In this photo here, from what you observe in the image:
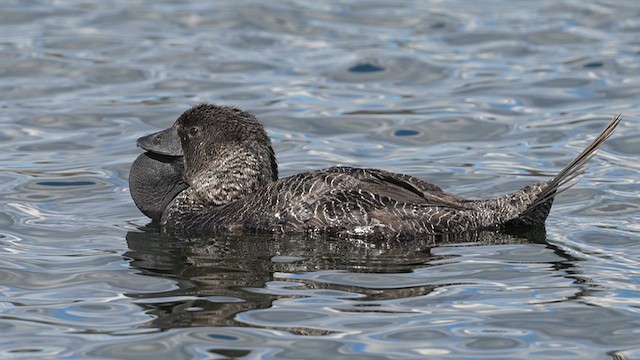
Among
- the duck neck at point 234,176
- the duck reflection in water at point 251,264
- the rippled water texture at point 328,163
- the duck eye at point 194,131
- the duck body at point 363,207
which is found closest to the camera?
the rippled water texture at point 328,163

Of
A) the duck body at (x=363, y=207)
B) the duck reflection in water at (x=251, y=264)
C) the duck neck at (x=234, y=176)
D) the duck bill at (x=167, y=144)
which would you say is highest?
the duck bill at (x=167, y=144)

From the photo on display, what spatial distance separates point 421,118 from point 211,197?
180 inches

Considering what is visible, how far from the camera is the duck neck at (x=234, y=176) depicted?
10398 millimetres

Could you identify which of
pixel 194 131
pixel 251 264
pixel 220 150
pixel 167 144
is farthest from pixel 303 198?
pixel 167 144

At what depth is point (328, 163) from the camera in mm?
12938

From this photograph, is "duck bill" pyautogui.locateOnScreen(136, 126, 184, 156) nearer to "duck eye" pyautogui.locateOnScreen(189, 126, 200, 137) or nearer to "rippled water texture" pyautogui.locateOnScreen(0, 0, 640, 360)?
"duck eye" pyautogui.locateOnScreen(189, 126, 200, 137)

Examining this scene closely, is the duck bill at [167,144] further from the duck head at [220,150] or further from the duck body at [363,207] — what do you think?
the duck body at [363,207]

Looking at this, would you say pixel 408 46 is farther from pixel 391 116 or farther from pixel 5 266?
pixel 5 266

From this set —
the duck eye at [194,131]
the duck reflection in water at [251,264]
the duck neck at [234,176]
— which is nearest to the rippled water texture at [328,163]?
the duck reflection in water at [251,264]

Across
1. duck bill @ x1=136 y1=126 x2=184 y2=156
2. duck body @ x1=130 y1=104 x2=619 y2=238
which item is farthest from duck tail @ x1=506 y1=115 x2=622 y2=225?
duck bill @ x1=136 y1=126 x2=184 y2=156

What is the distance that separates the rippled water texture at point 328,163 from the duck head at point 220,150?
23.3 inches

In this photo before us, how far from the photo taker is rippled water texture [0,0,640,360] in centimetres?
779

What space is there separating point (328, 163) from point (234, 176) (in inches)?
103

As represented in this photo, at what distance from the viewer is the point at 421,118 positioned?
47.8 feet
